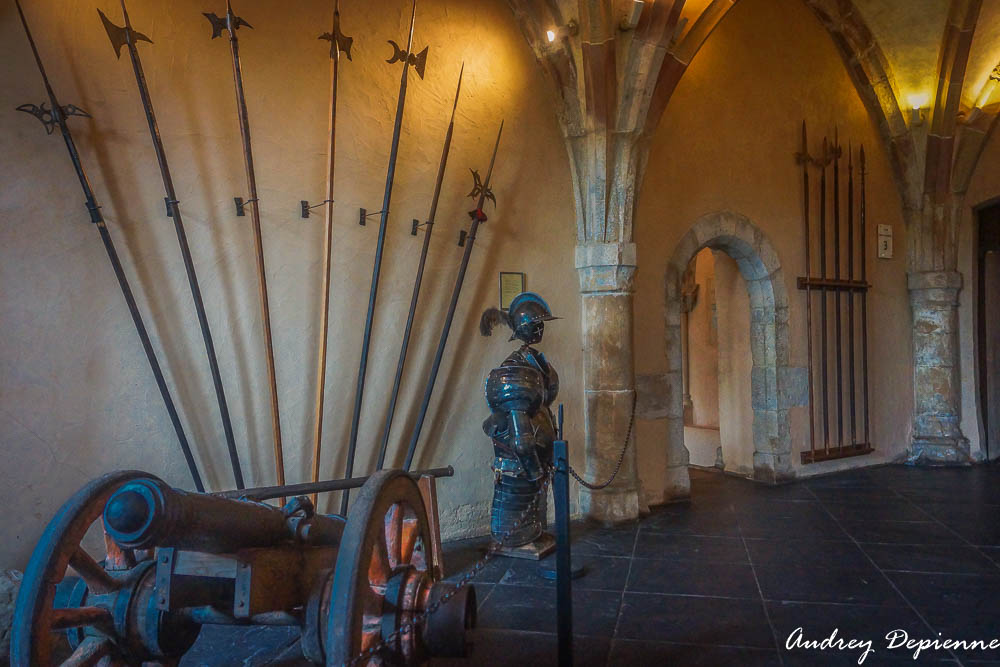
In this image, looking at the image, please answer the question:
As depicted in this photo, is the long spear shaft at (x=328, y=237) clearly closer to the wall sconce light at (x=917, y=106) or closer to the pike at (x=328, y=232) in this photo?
the pike at (x=328, y=232)

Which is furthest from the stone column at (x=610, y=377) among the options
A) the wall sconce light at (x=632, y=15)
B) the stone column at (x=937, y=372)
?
the stone column at (x=937, y=372)

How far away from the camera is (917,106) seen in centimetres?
678

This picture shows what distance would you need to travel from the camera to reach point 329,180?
370cm

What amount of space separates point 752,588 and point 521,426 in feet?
4.87

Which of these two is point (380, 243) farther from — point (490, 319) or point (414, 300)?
point (490, 319)

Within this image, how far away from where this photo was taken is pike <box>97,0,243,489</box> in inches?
124

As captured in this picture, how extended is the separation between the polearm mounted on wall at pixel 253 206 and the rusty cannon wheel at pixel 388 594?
1649 mm

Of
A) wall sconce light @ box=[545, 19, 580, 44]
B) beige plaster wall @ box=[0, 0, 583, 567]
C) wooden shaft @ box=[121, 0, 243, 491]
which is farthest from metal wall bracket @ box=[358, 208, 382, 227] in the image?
wall sconce light @ box=[545, 19, 580, 44]

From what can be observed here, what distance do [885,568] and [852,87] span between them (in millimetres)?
5283

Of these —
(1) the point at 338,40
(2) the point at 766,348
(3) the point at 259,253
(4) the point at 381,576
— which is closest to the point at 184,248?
(3) the point at 259,253

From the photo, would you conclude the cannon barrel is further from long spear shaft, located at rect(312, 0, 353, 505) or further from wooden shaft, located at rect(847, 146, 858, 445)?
wooden shaft, located at rect(847, 146, 858, 445)

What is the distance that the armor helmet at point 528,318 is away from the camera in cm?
396

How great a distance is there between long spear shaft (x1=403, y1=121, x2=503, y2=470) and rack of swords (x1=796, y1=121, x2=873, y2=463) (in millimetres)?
3521

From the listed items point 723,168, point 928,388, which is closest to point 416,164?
point 723,168
